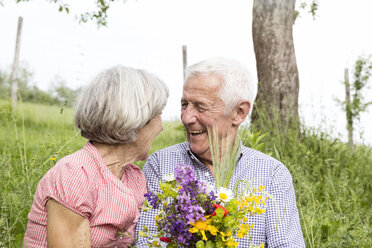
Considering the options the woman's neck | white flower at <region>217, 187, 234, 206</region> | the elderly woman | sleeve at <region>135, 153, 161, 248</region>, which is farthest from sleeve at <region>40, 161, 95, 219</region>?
white flower at <region>217, 187, 234, 206</region>

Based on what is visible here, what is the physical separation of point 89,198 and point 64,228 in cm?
17

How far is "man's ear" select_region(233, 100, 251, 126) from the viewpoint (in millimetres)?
2609

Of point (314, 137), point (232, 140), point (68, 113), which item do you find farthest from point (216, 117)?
point (314, 137)

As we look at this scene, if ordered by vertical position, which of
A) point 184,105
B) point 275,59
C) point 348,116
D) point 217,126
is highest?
point 275,59

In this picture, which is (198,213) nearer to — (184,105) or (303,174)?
(184,105)

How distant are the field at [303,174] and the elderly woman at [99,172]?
37.6 inches

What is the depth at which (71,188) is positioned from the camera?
6.06 ft

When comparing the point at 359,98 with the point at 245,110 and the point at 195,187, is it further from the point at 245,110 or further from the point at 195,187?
the point at 195,187

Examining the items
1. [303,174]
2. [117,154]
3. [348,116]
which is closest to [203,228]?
[117,154]

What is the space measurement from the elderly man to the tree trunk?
3.72 m

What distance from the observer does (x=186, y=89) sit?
8.50 feet

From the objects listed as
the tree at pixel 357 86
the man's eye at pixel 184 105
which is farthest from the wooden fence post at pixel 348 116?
the man's eye at pixel 184 105

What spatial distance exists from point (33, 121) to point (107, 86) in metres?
9.24

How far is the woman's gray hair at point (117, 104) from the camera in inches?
75.8
